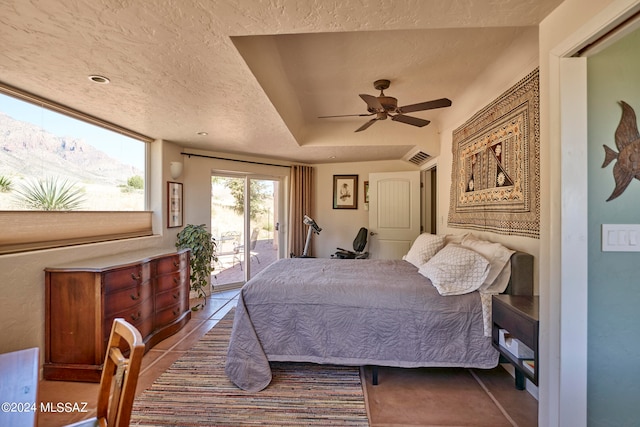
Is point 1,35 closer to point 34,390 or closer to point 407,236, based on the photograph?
point 34,390

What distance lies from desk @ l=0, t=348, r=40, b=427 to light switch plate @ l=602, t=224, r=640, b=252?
2.16 m

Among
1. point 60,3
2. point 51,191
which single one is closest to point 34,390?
point 60,3

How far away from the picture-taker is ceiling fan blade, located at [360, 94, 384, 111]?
87.3 inches

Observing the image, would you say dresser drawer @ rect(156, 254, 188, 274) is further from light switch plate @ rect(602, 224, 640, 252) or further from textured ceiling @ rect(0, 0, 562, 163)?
light switch plate @ rect(602, 224, 640, 252)

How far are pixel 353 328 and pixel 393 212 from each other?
9.30 ft

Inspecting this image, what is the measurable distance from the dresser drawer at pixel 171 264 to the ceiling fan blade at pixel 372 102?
96.6 inches

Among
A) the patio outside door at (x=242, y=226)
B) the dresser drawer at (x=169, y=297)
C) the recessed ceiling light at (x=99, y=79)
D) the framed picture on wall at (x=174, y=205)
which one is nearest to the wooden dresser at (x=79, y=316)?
the dresser drawer at (x=169, y=297)

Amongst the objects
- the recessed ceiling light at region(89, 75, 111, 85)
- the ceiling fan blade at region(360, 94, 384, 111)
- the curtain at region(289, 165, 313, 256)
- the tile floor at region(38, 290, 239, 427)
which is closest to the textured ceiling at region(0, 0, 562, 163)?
the recessed ceiling light at region(89, 75, 111, 85)

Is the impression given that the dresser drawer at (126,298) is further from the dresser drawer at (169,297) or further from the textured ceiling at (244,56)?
the textured ceiling at (244,56)

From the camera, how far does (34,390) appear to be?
85 cm

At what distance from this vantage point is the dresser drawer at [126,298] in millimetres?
2107

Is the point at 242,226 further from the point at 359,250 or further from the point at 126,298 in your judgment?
the point at 126,298

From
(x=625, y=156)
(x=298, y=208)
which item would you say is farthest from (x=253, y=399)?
(x=298, y=208)

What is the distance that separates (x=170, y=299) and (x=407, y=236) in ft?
11.1
